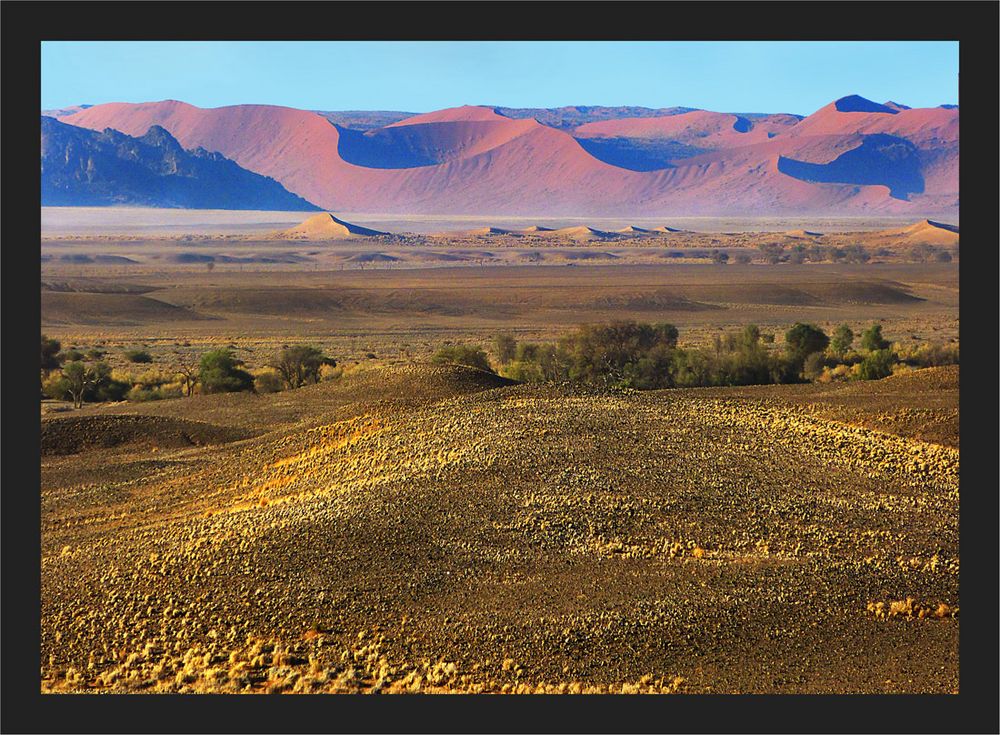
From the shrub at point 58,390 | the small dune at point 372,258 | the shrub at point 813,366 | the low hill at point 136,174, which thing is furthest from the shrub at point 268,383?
the low hill at point 136,174

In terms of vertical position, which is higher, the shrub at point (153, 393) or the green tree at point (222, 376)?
the green tree at point (222, 376)

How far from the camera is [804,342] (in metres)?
44.5

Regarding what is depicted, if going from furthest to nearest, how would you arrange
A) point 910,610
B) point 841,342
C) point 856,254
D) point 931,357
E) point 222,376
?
point 856,254, point 841,342, point 931,357, point 222,376, point 910,610

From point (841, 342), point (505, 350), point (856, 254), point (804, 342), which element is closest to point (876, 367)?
point (804, 342)

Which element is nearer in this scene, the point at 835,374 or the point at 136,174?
the point at 835,374

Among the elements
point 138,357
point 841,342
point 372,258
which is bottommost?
point 138,357

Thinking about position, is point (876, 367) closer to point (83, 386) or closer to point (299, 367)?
point (299, 367)

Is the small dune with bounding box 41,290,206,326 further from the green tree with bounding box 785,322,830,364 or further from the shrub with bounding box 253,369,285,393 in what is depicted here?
the green tree with bounding box 785,322,830,364

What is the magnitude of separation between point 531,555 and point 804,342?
3268 centimetres

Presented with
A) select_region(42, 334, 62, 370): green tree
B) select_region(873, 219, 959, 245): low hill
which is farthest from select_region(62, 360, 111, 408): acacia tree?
select_region(873, 219, 959, 245): low hill

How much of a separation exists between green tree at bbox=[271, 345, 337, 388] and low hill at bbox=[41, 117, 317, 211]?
12563cm

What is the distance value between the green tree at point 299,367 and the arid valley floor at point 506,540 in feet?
29.1

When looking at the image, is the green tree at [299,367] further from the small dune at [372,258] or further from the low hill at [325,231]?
the low hill at [325,231]

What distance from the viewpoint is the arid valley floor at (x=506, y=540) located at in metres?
11.2
